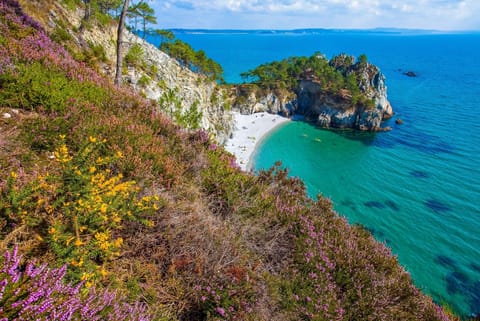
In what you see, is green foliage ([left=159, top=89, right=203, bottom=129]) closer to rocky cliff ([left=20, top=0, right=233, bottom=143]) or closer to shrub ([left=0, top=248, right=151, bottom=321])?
rocky cliff ([left=20, top=0, right=233, bottom=143])

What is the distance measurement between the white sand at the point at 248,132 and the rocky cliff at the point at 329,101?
12.6 feet

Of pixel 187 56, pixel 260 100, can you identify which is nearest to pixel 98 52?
pixel 187 56

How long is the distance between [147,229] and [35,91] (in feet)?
16.2

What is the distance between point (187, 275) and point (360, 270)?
13.8ft

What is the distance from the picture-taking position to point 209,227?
462cm

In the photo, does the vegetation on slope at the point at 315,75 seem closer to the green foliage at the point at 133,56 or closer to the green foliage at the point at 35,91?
the green foliage at the point at 133,56

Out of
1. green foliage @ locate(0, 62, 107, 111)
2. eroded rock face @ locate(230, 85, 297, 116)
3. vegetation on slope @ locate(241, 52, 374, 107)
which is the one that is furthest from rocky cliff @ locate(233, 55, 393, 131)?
green foliage @ locate(0, 62, 107, 111)

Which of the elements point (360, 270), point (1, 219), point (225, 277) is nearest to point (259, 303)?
point (225, 277)

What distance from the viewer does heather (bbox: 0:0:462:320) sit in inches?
113

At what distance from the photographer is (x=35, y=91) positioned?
5.87m

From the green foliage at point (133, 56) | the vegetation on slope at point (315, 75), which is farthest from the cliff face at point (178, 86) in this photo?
the vegetation on slope at point (315, 75)

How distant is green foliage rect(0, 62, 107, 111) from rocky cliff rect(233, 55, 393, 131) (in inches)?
2140

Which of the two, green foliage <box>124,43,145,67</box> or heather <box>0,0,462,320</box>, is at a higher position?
green foliage <box>124,43,145,67</box>

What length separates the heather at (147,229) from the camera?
9.44ft
